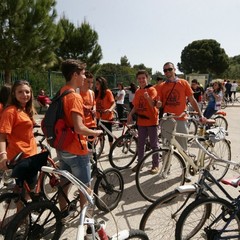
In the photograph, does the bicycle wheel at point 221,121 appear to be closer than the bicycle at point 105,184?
No

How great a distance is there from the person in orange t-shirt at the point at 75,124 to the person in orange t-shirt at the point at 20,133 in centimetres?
26

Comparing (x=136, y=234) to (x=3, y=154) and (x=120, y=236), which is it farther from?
(x=3, y=154)

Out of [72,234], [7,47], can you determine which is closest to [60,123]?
[72,234]

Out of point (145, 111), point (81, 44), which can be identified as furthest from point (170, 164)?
point (81, 44)

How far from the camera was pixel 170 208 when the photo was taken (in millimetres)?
3090

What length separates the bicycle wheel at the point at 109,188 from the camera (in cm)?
360

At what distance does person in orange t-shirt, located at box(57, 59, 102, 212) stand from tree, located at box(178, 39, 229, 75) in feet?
186

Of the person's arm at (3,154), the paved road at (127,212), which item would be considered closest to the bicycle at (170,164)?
the paved road at (127,212)

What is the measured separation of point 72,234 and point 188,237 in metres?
1.25

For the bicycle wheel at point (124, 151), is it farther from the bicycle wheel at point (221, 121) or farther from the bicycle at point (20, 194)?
the bicycle wheel at point (221, 121)

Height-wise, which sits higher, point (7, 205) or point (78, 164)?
point (78, 164)

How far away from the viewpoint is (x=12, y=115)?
2.81 meters

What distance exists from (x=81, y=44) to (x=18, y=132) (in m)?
21.2

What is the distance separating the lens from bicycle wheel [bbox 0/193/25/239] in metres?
2.75
